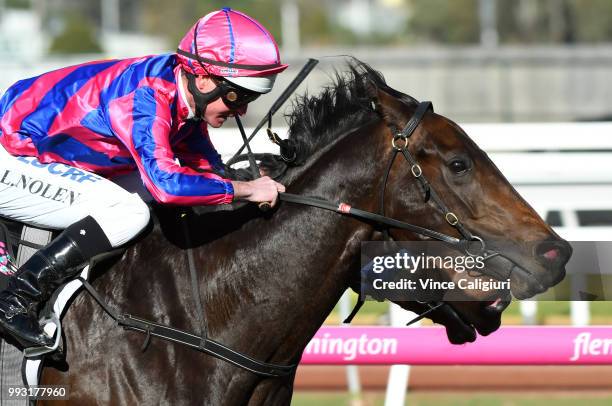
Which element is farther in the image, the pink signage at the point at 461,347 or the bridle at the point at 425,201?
the pink signage at the point at 461,347

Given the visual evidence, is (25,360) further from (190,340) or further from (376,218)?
(376,218)

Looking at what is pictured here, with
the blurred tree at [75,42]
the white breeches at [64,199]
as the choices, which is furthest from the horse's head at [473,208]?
the blurred tree at [75,42]

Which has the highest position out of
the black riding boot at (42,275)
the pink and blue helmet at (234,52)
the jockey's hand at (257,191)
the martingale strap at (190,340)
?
the pink and blue helmet at (234,52)

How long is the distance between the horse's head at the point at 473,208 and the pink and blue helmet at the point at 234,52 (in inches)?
17.7

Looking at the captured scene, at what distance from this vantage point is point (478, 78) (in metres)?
21.8

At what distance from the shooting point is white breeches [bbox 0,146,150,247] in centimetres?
305

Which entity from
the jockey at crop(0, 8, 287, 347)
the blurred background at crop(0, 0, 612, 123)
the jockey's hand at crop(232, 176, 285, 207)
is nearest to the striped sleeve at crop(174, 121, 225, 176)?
the jockey at crop(0, 8, 287, 347)

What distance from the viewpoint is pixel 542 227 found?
117 inches

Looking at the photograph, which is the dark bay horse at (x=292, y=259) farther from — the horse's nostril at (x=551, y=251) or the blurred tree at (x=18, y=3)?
the blurred tree at (x=18, y=3)

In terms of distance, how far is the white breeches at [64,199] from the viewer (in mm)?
3047

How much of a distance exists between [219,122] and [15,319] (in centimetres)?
93

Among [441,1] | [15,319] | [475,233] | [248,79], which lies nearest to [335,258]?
[475,233]

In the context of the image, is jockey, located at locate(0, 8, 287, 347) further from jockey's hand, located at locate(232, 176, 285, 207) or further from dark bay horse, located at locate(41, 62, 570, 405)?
dark bay horse, located at locate(41, 62, 570, 405)

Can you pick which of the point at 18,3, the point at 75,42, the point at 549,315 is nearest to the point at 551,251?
the point at 549,315
